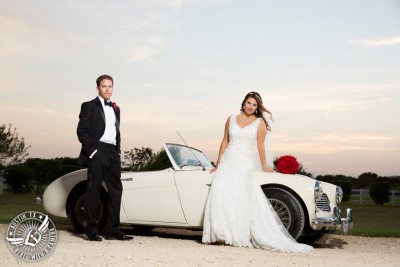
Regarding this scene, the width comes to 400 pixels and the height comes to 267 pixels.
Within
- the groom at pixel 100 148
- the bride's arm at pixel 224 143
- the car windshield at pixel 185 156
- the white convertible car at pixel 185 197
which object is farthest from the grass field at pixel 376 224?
the groom at pixel 100 148

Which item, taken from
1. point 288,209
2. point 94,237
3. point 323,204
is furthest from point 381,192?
point 94,237

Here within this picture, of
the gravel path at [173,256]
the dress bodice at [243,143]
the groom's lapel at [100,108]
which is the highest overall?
the groom's lapel at [100,108]

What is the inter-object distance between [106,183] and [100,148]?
1.88 ft

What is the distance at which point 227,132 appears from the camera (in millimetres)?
8289

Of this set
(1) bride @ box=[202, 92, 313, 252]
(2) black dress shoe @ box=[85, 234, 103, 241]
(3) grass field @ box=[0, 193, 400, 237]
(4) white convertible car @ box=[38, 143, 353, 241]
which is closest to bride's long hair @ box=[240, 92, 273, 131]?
(1) bride @ box=[202, 92, 313, 252]

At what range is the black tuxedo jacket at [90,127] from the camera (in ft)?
25.0

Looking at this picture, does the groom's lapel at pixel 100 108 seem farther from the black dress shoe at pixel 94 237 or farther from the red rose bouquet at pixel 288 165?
the red rose bouquet at pixel 288 165

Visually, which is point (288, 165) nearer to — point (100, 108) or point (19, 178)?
point (100, 108)

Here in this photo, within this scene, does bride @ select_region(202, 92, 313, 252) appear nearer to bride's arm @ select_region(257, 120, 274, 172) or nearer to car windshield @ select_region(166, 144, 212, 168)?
bride's arm @ select_region(257, 120, 274, 172)

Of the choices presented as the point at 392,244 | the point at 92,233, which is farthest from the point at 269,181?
the point at 392,244

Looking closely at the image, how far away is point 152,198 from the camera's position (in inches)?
327

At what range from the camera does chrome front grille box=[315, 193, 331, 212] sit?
7.71 metres

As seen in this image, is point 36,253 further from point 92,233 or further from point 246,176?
point 246,176

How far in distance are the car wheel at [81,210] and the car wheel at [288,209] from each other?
2.54 m
